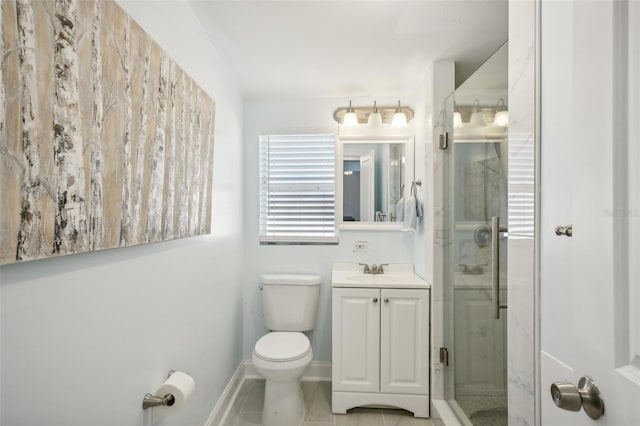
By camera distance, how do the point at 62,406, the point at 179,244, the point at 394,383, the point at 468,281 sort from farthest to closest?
the point at 394,383 → the point at 468,281 → the point at 179,244 → the point at 62,406

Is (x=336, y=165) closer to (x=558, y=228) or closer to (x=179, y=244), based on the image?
(x=179, y=244)

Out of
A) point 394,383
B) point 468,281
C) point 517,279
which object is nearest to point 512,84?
point 517,279

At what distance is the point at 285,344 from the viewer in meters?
2.13

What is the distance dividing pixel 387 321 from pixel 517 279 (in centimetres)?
115

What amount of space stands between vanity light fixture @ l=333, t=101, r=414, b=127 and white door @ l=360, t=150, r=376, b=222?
0.26m

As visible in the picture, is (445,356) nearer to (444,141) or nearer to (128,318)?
(444,141)

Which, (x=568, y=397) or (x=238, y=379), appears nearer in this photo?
(x=568, y=397)

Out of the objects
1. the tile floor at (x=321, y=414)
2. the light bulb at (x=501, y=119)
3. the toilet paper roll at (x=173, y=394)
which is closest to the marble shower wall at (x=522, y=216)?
the light bulb at (x=501, y=119)

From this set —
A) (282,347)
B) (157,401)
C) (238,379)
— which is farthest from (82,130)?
(238,379)

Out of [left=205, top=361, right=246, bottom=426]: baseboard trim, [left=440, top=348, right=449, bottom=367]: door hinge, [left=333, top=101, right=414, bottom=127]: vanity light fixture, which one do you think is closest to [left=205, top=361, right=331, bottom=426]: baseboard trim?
[left=205, top=361, right=246, bottom=426]: baseboard trim

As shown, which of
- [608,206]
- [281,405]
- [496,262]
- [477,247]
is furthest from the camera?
[281,405]

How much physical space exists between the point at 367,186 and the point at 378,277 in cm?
76

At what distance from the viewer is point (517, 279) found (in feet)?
3.87

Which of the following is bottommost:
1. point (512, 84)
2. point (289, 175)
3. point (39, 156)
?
point (39, 156)
